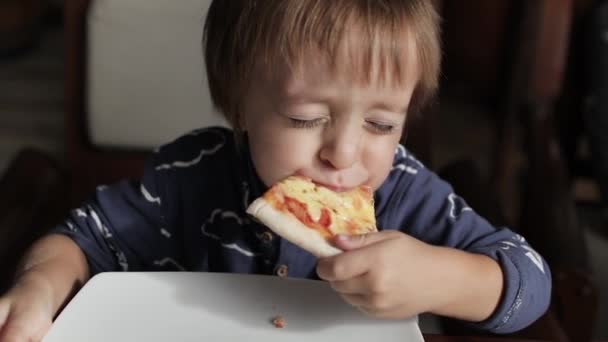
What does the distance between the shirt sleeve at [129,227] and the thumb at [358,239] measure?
1.30ft

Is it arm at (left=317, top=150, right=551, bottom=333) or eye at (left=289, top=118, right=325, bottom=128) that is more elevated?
eye at (left=289, top=118, right=325, bottom=128)

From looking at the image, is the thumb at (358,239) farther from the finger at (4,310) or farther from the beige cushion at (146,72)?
the beige cushion at (146,72)

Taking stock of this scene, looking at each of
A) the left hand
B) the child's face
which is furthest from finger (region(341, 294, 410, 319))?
the child's face

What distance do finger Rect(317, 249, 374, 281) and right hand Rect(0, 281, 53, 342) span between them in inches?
11.7

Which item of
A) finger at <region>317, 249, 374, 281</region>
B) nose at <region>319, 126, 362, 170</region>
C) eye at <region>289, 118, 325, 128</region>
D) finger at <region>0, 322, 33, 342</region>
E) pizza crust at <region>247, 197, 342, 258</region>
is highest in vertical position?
eye at <region>289, 118, 325, 128</region>

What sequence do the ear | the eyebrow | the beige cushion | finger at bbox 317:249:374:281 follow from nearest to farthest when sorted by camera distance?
1. finger at bbox 317:249:374:281
2. the eyebrow
3. the ear
4. the beige cushion

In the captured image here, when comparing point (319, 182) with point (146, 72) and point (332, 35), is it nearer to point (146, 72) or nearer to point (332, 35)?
point (332, 35)

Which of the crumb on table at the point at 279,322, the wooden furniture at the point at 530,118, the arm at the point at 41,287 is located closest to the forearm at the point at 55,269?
the arm at the point at 41,287

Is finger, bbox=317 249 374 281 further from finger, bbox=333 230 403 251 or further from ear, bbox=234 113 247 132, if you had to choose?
ear, bbox=234 113 247 132

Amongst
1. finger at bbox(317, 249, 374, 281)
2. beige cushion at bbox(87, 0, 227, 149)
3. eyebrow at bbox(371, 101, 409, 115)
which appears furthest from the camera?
beige cushion at bbox(87, 0, 227, 149)

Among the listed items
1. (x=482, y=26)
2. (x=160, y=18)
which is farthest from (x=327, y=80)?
(x=482, y=26)

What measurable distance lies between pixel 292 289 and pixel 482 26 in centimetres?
184

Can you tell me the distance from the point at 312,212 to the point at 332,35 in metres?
0.19

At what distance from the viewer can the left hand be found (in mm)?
707
